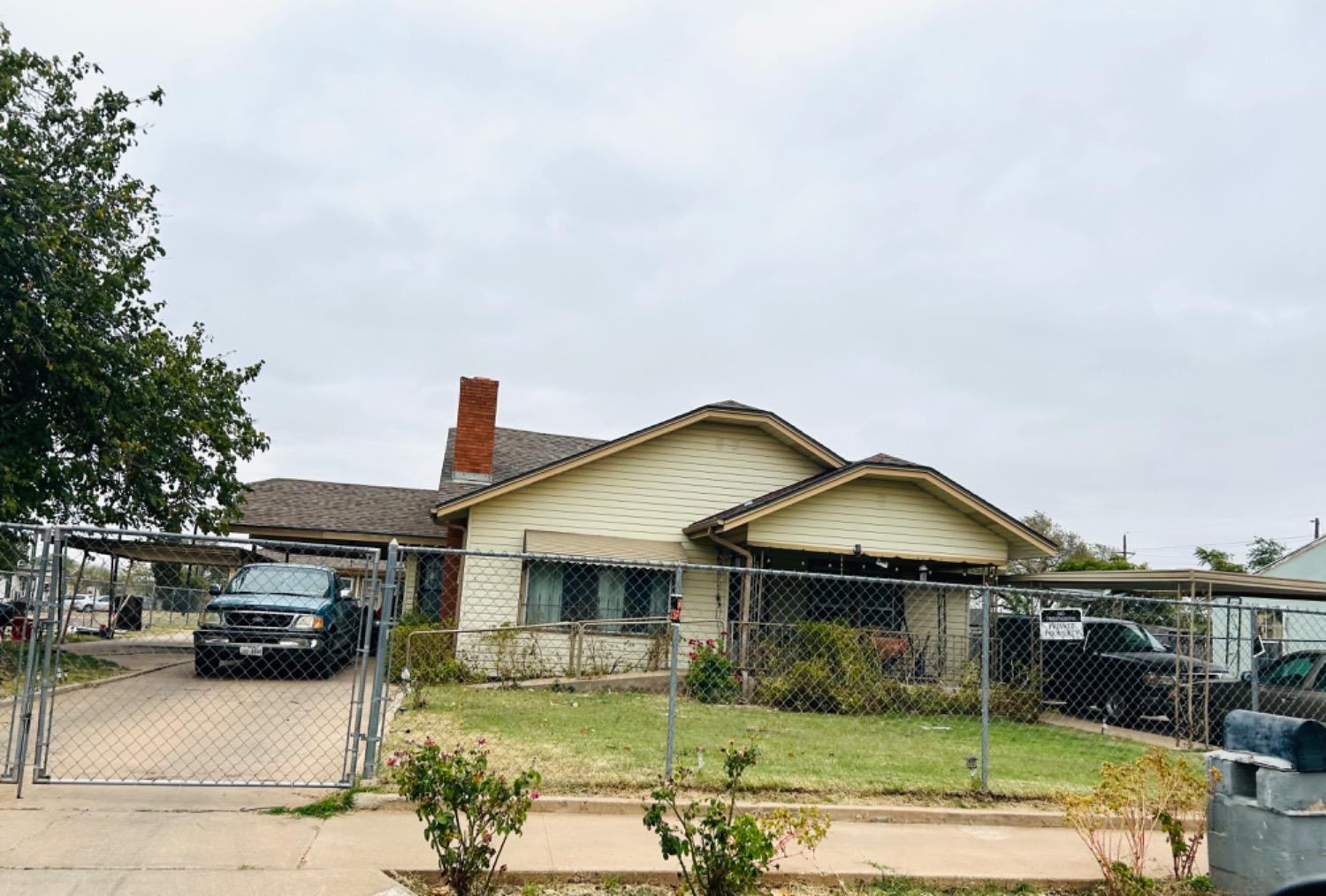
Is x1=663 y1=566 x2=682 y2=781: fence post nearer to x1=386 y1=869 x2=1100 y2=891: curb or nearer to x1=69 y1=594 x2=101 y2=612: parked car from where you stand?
x1=386 y1=869 x2=1100 y2=891: curb

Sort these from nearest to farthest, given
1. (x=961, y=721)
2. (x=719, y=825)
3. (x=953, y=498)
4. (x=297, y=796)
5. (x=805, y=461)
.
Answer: (x=719, y=825) → (x=297, y=796) → (x=961, y=721) → (x=953, y=498) → (x=805, y=461)

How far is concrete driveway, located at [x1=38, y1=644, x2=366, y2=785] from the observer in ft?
27.3

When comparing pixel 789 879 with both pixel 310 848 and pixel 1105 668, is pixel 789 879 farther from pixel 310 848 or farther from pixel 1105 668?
pixel 1105 668

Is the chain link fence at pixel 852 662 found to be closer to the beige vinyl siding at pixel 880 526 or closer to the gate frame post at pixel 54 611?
the beige vinyl siding at pixel 880 526

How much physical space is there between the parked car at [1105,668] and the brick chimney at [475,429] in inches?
427

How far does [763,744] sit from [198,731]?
19.0 ft

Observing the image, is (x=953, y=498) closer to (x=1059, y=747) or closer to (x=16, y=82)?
(x=1059, y=747)

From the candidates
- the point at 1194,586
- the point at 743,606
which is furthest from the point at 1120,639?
the point at 743,606

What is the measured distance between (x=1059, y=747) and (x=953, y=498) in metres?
5.90

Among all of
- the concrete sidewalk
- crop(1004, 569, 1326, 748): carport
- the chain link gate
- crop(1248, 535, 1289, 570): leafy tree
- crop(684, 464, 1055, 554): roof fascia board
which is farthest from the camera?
crop(1248, 535, 1289, 570): leafy tree

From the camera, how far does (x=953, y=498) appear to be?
17.3 metres

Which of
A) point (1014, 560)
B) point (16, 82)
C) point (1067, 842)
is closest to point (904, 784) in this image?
point (1067, 842)

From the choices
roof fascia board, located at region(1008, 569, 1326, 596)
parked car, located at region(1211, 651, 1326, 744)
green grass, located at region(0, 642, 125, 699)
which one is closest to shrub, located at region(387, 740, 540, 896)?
green grass, located at region(0, 642, 125, 699)

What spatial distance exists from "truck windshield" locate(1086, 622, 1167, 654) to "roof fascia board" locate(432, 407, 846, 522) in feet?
17.6
